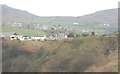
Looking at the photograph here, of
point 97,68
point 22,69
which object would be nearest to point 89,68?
point 97,68

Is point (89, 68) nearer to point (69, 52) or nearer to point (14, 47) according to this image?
point (69, 52)

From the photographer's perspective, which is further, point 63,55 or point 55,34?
point 55,34

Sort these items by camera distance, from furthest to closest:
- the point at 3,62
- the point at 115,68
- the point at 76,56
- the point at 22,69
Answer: the point at 3,62, the point at 22,69, the point at 76,56, the point at 115,68

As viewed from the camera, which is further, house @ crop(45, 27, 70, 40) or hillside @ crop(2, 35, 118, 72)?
house @ crop(45, 27, 70, 40)

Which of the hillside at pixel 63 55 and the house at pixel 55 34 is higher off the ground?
the house at pixel 55 34

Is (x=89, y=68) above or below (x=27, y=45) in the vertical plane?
below

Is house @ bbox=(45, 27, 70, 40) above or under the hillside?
above

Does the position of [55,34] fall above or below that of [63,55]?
above

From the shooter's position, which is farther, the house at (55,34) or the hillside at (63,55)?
the house at (55,34)
